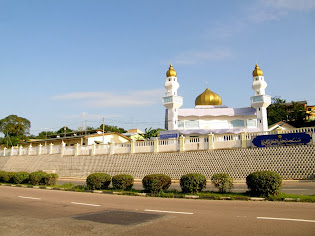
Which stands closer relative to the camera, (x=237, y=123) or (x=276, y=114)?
(x=237, y=123)

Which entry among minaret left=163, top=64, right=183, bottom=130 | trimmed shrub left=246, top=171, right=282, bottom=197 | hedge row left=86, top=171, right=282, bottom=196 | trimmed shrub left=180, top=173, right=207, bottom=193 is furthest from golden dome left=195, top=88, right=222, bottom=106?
trimmed shrub left=246, top=171, right=282, bottom=197

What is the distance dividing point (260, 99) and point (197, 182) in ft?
84.8

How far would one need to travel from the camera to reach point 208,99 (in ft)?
139

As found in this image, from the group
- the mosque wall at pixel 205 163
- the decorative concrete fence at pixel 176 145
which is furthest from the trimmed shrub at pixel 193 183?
the decorative concrete fence at pixel 176 145

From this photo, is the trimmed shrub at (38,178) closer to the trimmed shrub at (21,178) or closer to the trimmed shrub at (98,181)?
the trimmed shrub at (21,178)

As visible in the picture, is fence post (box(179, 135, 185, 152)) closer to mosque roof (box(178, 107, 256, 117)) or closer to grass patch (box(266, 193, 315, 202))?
grass patch (box(266, 193, 315, 202))

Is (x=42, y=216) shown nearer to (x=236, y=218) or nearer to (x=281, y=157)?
(x=236, y=218)

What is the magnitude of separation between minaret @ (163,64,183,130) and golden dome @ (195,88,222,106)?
545 cm

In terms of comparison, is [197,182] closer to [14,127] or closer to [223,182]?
[223,182]

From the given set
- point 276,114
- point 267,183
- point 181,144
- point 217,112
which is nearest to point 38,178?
point 181,144

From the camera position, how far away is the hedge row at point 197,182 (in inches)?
474

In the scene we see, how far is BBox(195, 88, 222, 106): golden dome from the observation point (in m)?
42.3

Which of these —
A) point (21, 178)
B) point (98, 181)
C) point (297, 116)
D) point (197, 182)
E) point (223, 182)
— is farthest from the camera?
point (297, 116)

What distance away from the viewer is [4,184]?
80.4 ft
